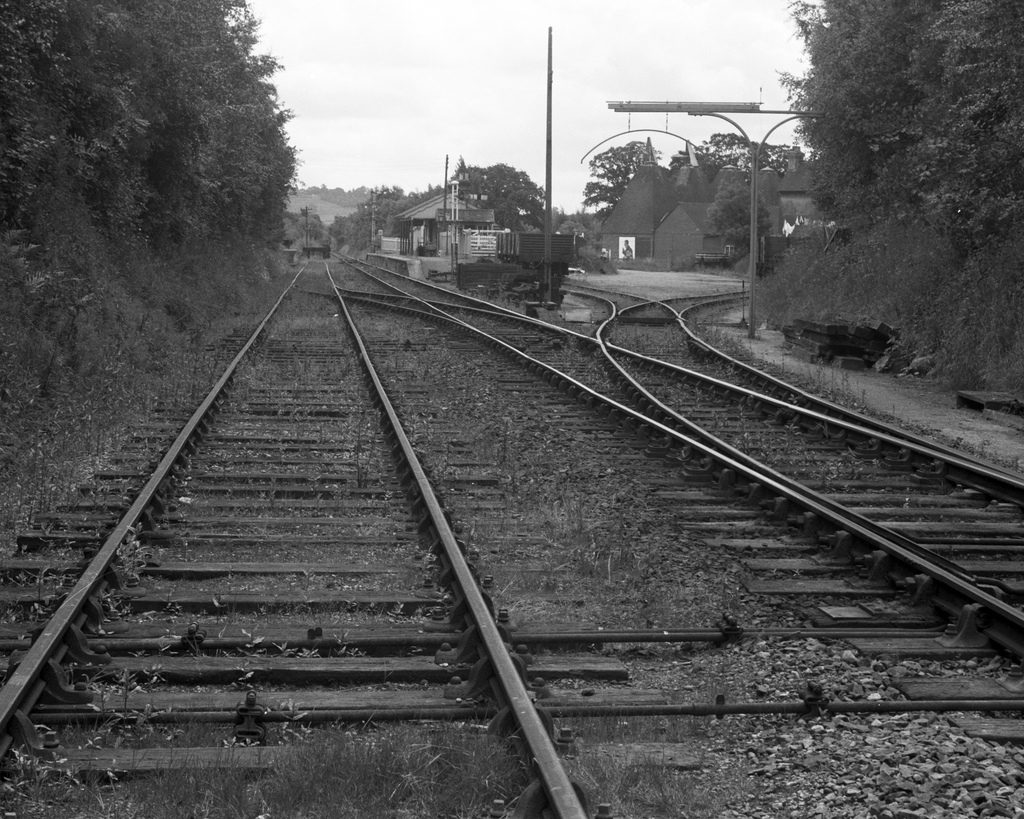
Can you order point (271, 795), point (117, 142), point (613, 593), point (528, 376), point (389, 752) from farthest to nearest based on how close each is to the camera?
point (117, 142)
point (528, 376)
point (613, 593)
point (389, 752)
point (271, 795)

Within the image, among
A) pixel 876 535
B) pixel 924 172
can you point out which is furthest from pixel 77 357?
pixel 924 172

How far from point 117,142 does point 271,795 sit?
1817cm

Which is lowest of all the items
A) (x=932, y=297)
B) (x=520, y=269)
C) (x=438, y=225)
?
(x=932, y=297)

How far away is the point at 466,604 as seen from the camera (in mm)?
5676

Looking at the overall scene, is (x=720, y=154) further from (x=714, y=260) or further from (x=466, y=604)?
(x=466, y=604)

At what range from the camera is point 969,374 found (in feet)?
55.0

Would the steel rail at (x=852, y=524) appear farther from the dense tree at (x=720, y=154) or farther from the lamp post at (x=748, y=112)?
the dense tree at (x=720, y=154)

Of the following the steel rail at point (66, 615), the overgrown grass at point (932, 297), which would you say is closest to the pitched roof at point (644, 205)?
the overgrown grass at point (932, 297)

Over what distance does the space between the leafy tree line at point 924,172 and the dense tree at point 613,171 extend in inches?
3399

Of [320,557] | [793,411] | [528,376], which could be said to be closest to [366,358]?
[528,376]

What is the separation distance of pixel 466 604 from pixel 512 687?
118 centimetres

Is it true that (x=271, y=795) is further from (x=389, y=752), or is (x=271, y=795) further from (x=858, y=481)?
(x=858, y=481)

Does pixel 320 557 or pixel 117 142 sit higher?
pixel 117 142

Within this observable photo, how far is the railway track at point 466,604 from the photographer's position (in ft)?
14.9
